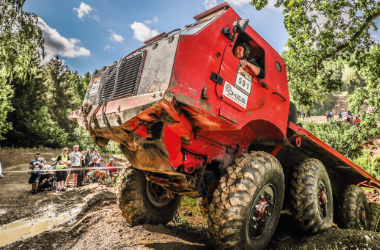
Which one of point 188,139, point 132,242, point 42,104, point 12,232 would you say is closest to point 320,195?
point 188,139

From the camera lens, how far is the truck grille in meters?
2.73

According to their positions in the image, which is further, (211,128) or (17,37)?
(17,37)

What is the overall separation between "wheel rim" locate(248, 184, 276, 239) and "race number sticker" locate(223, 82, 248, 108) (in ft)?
3.83

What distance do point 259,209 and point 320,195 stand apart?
5.41 ft

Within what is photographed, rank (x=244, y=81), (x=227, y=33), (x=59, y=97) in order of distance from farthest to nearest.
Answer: (x=59, y=97) → (x=244, y=81) → (x=227, y=33)

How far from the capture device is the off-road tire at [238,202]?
256cm

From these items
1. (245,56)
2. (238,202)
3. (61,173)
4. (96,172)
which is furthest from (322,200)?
(96,172)

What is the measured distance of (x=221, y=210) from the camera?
263cm

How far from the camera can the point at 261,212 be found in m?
2.95

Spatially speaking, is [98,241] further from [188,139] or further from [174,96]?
[174,96]

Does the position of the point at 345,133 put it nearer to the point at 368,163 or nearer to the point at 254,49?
the point at 368,163

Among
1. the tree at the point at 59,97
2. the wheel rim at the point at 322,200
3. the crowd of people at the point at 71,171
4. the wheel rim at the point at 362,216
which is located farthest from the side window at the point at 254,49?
the tree at the point at 59,97

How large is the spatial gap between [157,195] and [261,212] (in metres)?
2.11

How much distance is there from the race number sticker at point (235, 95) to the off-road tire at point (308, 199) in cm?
181
